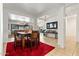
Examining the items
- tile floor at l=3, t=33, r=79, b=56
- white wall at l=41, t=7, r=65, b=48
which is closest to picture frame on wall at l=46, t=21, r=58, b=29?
white wall at l=41, t=7, r=65, b=48

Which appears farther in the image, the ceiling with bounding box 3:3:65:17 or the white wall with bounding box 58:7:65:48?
the white wall with bounding box 58:7:65:48

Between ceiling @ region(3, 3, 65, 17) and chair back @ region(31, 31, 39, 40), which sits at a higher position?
ceiling @ region(3, 3, 65, 17)

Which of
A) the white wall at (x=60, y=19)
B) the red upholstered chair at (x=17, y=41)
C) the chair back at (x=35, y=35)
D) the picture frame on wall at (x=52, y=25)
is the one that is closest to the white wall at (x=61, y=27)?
the white wall at (x=60, y=19)

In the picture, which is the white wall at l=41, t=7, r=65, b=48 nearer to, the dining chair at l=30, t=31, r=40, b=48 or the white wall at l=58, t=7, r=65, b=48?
the white wall at l=58, t=7, r=65, b=48

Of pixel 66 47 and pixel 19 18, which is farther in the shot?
pixel 66 47

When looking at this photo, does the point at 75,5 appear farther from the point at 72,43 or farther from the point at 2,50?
the point at 2,50

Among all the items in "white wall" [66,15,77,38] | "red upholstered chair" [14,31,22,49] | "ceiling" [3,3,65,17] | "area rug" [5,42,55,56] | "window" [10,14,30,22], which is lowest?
"area rug" [5,42,55,56]

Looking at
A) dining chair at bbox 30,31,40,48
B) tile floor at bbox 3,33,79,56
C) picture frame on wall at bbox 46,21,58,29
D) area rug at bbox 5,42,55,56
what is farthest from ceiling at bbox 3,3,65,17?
area rug at bbox 5,42,55,56

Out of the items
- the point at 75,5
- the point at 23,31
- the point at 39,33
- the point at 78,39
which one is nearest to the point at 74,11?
the point at 75,5

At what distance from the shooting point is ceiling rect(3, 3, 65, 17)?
6.29 feet

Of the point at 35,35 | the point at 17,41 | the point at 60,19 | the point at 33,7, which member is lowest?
the point at 17,41

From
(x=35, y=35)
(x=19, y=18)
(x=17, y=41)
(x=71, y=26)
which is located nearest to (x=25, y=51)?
(x=17, y=41)

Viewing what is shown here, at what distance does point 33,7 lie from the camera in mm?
1977

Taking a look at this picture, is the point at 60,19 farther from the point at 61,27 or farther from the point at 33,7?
the point at 33,7
